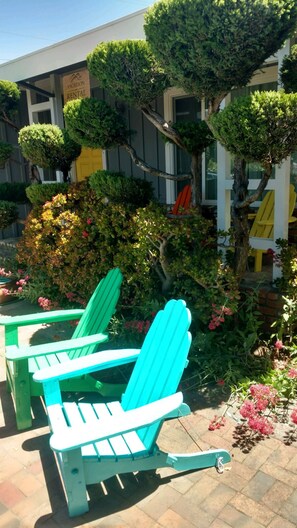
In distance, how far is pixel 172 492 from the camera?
239 cm

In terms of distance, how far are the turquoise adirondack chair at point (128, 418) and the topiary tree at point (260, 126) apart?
121 centimetres

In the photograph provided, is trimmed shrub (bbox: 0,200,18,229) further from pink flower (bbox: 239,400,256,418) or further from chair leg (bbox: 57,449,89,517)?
chair leg (bbox: 57,449,89,517)

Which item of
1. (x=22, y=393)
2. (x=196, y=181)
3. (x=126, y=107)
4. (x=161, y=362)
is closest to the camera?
(x=161, y=362)

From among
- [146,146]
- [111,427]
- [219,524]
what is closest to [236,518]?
[219,524]

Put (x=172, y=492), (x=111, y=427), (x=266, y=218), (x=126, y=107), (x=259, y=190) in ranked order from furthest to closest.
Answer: (x=126, y=107), (x=266, y=218), (x=259, y=190), (x=172, y=492), (x=111, y=427)

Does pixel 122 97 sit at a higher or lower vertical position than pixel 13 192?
higher

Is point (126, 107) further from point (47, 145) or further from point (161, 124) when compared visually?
point (161, 124)

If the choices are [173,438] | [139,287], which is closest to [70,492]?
[173,438]

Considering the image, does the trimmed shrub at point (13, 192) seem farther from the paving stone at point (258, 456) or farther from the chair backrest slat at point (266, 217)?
the paving stone at point (258, 456)

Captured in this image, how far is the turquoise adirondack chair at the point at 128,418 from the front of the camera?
2121 mm

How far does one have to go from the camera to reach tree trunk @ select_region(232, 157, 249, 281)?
149 inches

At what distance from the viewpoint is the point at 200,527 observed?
2154 millimetres

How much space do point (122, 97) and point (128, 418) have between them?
2924 mm

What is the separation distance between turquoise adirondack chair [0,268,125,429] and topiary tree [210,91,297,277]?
1533 millimetres
